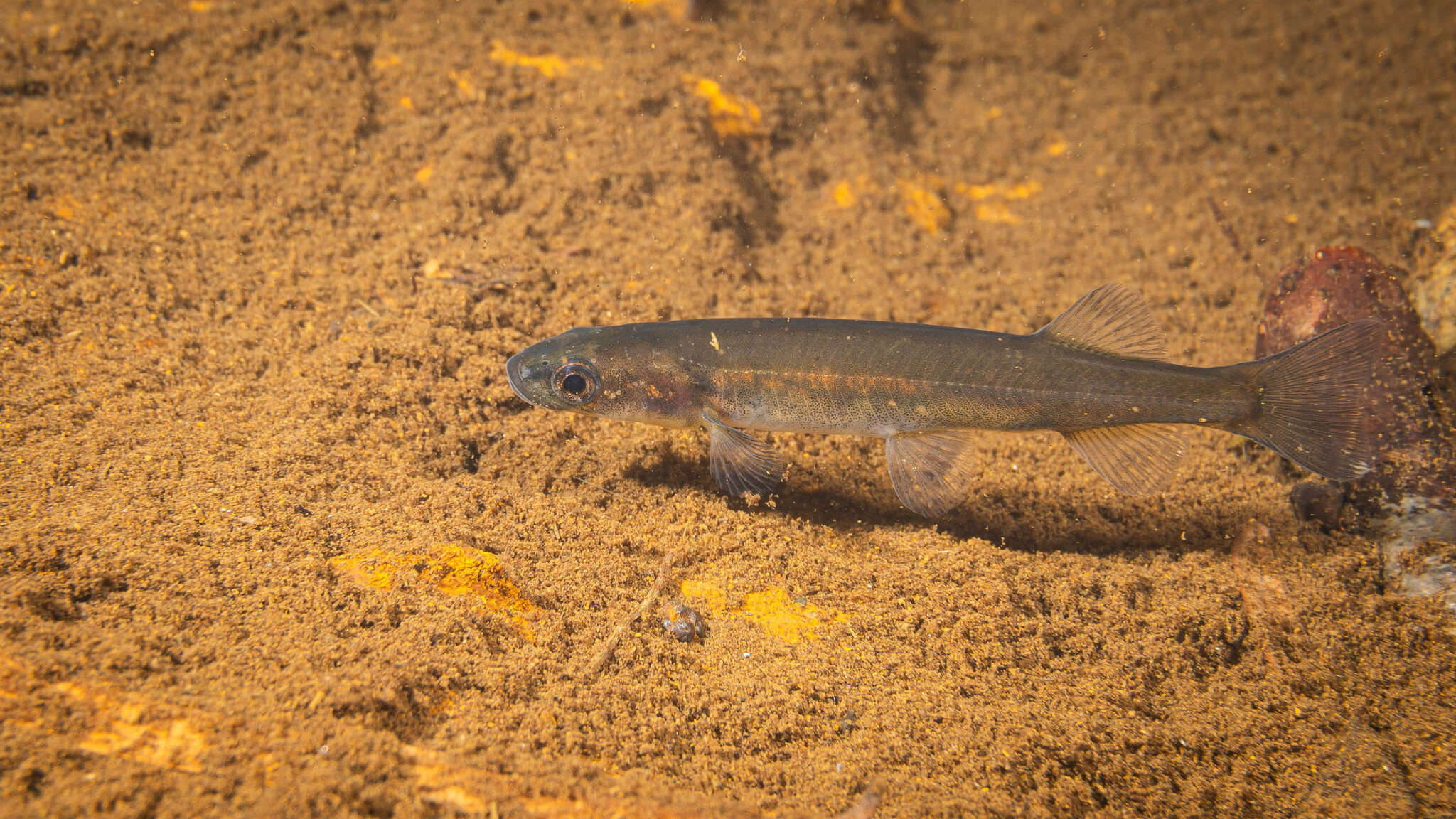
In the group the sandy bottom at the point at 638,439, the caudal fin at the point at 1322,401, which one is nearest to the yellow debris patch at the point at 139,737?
the sandy bottom at the point at 638,439

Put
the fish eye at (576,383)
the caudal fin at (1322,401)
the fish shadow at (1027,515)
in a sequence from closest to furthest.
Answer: the caudal fin at (1322,401)
the fish eye at (576,383)
the fish shadow at (1027,515)

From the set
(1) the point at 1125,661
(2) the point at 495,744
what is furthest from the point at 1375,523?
(2) the point at 495,744

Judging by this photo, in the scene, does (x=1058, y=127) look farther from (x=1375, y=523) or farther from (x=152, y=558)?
(x=152, y=558)

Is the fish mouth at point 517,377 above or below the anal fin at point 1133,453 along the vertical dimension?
below

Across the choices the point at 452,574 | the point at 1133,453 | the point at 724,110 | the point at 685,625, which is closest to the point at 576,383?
the point at 452,574

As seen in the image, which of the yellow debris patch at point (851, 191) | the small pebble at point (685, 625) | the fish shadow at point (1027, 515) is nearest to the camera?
the small pebble at point (685, 625)

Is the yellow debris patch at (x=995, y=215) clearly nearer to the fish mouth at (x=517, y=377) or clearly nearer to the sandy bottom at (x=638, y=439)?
the sandy bottom at (x=638, y=439)
